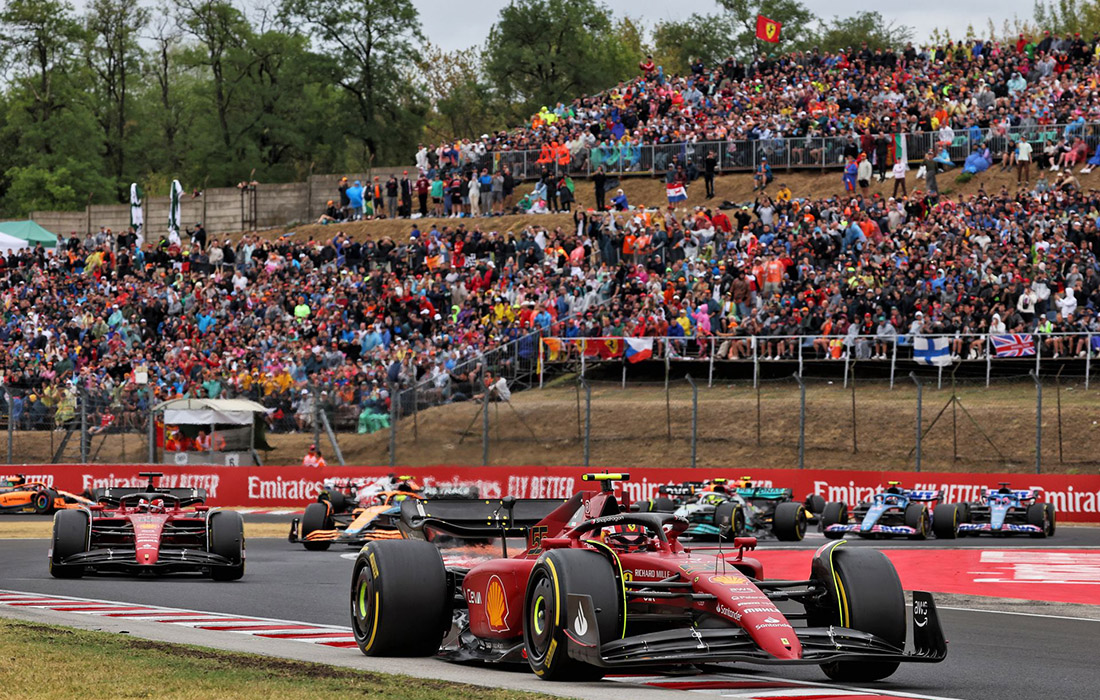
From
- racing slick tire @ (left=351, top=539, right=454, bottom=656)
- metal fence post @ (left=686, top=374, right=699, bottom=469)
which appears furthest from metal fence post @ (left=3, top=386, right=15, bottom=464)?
racing slick tire @ (left=351, top=539, right=454, bottom=656)

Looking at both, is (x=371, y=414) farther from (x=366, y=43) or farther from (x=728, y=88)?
(x=366, y=43)

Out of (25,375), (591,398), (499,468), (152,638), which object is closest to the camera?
(152,638)

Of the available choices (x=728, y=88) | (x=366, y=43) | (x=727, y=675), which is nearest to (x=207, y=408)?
(x=728, y=88)

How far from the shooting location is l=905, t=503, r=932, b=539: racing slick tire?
2698 cm

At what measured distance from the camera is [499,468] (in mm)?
34312

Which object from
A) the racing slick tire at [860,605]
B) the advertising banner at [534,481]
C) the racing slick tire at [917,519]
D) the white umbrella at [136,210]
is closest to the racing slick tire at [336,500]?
the advertising banner at [534,481]

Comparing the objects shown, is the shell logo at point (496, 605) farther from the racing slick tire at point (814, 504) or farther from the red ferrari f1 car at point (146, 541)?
the racing slick tire at point (814, 504)

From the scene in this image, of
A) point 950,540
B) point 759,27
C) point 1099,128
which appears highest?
point 759,27

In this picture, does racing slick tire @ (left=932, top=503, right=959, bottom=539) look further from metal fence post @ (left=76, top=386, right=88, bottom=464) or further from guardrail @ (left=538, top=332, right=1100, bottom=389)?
metal fence post @ (left=76, top=386, right=88, bottom=464)

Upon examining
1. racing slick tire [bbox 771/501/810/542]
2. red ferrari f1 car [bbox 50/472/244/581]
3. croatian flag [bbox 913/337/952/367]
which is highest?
croatian flag [bbox 913/337/952/367]

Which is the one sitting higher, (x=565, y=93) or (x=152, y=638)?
(x=565, y=93)

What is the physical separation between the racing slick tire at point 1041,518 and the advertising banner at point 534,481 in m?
3.25

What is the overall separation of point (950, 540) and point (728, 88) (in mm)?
27299

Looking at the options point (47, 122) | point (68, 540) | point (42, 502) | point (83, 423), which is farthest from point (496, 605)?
point (47, 122)
